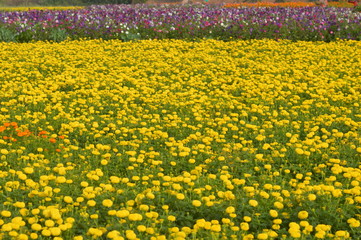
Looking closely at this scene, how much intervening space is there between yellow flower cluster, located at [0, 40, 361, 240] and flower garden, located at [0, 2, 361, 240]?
0.02 metres

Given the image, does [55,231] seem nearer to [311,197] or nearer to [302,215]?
[302,215]

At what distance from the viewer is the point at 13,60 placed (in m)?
10.3

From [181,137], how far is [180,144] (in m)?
0.73

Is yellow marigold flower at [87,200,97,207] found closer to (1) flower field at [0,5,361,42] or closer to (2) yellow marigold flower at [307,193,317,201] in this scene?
(2) yellow marigold flower at [307,193,317,201]

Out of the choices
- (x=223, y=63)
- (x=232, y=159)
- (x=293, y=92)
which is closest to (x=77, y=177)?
(x=232, y=159)

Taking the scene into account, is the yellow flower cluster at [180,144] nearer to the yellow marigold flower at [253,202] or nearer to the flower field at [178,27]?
the yellow marigold flower at [253,202]

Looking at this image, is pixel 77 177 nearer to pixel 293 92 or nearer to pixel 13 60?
pixel 293 92

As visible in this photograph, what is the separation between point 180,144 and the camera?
5250mm

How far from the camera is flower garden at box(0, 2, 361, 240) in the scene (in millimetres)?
3711

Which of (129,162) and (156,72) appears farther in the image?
(156,72)

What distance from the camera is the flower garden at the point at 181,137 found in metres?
3.71

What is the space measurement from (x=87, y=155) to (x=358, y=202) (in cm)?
293

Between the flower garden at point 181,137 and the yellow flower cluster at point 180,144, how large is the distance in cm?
2

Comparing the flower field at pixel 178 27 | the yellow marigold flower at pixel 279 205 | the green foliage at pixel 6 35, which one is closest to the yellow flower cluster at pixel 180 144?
the yellow marigold flower at pixel 279 205
